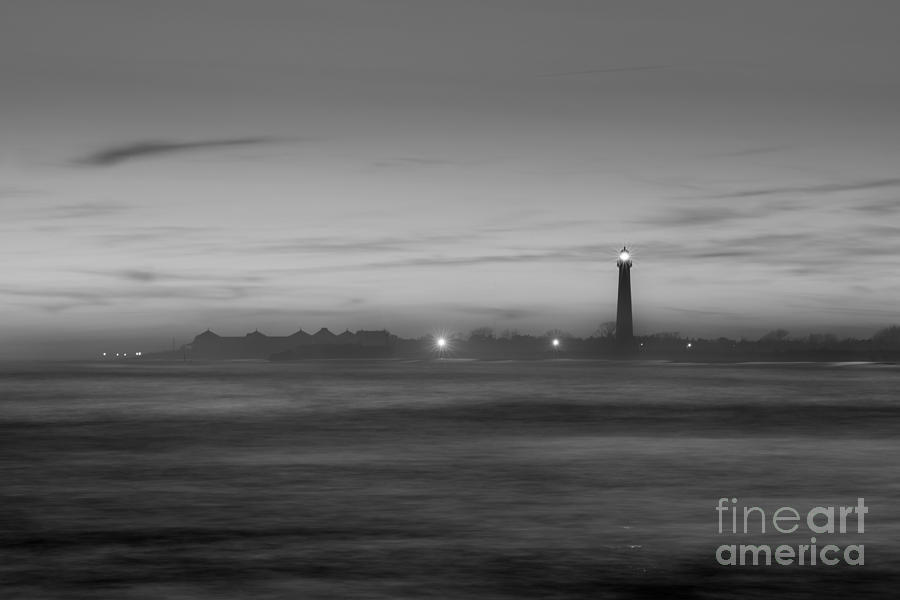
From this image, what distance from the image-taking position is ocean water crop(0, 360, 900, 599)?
12.4 metres

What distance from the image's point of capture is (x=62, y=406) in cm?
6194

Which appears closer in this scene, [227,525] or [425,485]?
[227,525]

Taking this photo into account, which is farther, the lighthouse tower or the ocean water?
the lighthouse tower

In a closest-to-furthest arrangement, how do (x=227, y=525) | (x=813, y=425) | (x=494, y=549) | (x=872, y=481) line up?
1. (x=494, y=549)
2. (x=227, y=525)
3. (x=872, y=481)
4. (x=813, y=425)

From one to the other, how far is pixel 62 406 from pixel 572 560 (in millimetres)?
54107

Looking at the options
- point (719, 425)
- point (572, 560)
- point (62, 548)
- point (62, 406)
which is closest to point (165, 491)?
point (62, 548)

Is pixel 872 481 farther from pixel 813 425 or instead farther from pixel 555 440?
pixel 813 425

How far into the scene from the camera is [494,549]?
14273 mm

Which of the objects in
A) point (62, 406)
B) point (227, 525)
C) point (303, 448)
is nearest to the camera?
point (227, 525)

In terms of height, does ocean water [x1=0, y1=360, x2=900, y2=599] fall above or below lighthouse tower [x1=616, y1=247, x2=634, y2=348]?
below

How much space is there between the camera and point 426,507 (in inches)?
733

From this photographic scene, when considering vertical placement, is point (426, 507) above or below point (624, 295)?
below

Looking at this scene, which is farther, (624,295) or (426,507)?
(624,295)

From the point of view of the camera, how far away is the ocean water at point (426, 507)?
12.4 metres
